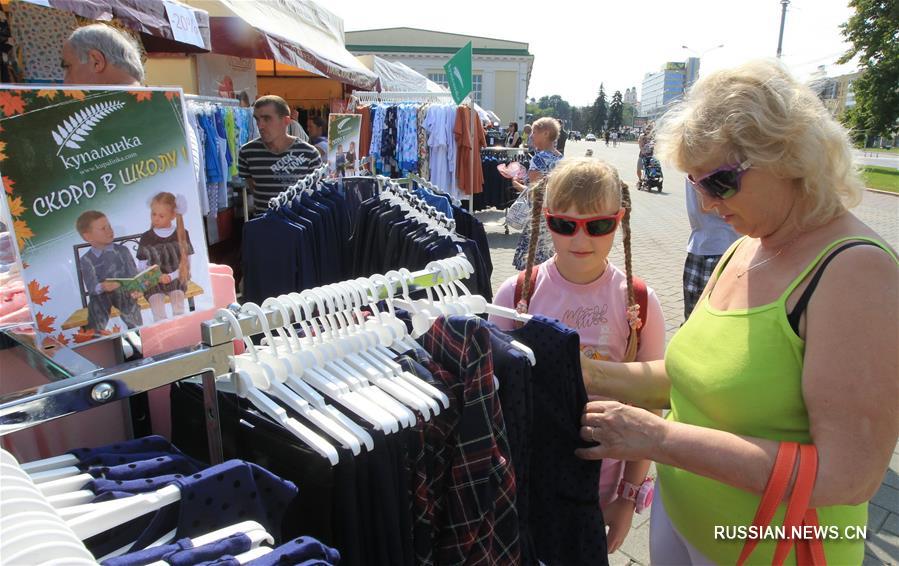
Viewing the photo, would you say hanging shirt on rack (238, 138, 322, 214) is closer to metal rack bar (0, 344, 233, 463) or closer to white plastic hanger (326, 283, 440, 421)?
white plastic hanger (326, 283, 440, 421)

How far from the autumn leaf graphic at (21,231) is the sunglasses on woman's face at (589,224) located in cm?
149

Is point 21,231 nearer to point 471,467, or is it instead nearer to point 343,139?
point 471,467

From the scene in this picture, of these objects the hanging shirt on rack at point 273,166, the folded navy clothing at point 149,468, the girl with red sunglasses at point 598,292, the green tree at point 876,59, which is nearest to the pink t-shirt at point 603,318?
the girl with red sunglasses at point 598,292

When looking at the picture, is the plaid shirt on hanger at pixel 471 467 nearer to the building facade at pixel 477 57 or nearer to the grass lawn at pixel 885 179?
the grass lawn at pixel 885 179

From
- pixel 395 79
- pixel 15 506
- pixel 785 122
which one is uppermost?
pixel 395 79

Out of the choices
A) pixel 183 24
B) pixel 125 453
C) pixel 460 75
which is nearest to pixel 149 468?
pixel 125 453

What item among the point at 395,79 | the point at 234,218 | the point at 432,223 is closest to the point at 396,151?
the point at 234,218

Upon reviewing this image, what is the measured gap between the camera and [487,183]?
12.0m

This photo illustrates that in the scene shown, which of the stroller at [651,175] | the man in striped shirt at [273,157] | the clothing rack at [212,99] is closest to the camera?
the man in striped shirt at [273,157]

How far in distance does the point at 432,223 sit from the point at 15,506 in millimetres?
2096

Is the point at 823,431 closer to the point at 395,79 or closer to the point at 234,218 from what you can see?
the point at 234,218

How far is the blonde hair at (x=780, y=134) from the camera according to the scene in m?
1.26

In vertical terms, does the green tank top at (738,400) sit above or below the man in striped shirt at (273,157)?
below

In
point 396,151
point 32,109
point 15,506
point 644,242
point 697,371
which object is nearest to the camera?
point 15,506
